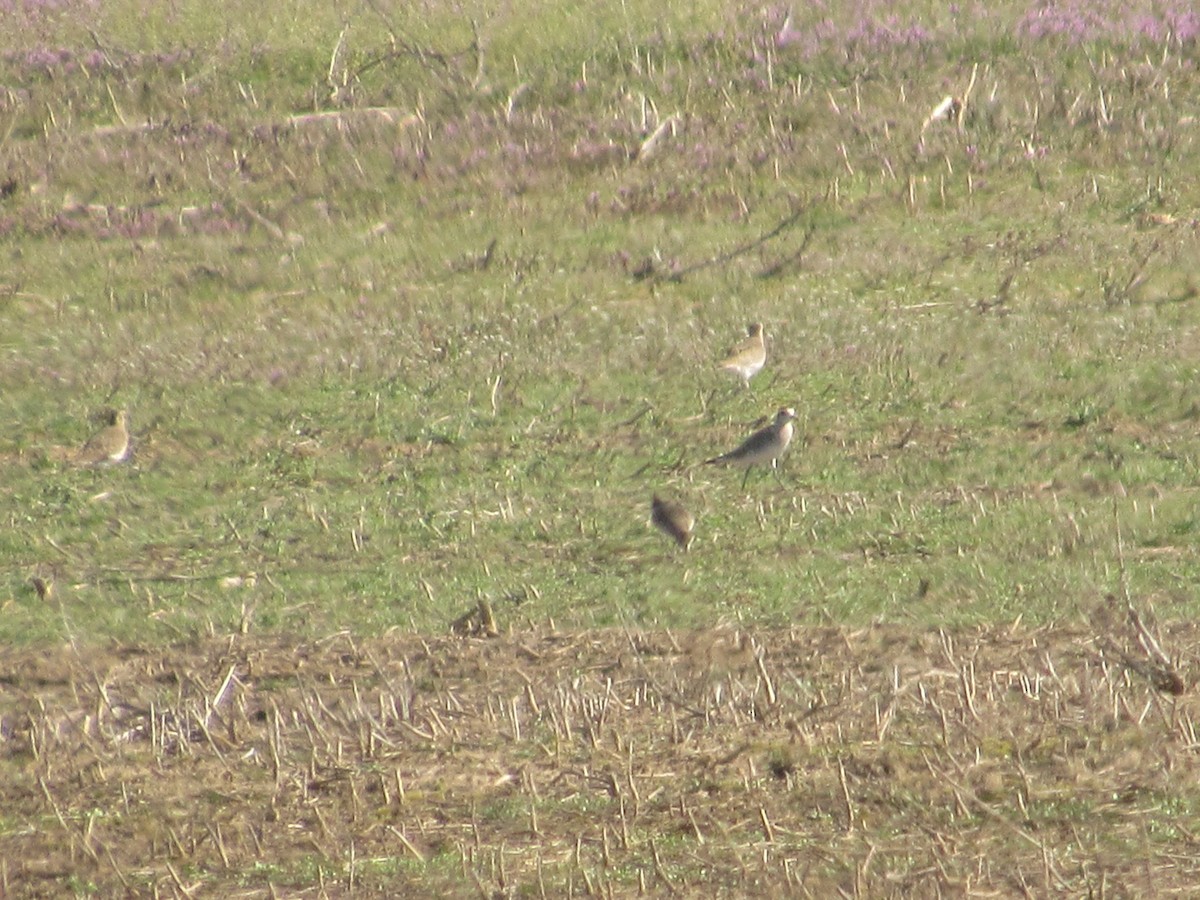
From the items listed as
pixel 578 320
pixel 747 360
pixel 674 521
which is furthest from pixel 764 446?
pixel 578 320

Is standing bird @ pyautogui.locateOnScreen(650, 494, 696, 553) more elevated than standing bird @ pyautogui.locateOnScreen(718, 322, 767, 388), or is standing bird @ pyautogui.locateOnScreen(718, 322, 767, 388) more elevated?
standing bird @ pyautogui.locateOnScreen(650, 494, 696, 553)

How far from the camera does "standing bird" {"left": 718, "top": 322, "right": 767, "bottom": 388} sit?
18.2 meters

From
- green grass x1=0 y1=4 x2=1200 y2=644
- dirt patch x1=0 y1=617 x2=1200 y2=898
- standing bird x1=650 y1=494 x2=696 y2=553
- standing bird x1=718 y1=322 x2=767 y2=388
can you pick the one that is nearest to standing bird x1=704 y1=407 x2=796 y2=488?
green grass x1=0 y1=4 x2=1200 y2=644

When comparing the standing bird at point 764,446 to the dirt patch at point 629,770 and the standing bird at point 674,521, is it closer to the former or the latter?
the standing bird at point 674,521

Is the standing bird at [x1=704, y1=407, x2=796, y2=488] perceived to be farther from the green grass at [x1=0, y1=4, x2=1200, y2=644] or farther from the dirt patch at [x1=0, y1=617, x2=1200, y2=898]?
the dirt patch at [x1=0, y1=617, x2=1200, y2=898]

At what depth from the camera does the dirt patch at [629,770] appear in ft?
29.4

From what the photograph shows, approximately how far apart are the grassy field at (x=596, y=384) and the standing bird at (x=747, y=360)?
23cm

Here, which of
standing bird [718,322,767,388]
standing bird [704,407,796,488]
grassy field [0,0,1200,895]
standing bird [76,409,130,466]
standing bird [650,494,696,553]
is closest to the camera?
grassy field [0,0,1200,895]

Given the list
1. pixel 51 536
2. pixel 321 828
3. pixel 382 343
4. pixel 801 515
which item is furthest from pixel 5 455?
pixel 321 828

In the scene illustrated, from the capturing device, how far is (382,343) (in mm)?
20078

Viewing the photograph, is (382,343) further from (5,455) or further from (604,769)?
(604,769)

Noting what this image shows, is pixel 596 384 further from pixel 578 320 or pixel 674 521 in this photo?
pixel 674 521

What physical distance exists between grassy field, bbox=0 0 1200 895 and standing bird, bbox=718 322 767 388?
0.74ft

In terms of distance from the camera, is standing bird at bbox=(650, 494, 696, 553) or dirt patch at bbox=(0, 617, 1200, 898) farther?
standing bird at bbox=(650, 494, 696, 553)
